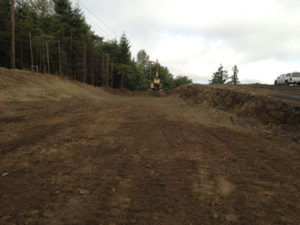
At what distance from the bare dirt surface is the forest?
2169cm

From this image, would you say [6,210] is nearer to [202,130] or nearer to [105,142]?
[105,142]

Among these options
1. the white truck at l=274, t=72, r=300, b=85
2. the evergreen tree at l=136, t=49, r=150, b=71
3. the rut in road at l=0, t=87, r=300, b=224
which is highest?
the evergreen tree at l=136, t=49, r=150, b=71

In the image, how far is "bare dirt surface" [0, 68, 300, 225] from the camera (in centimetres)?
205

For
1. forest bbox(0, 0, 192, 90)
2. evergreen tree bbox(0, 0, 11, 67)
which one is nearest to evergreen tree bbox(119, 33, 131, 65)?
forest bbox(0, 0, 192, 90)

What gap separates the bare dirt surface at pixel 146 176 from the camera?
2.05 meters

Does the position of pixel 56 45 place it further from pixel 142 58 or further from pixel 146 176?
pixel 142 58

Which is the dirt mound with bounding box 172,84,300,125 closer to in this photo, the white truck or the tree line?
the white truck

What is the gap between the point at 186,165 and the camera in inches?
128

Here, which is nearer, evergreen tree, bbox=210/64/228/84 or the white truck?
the white truck

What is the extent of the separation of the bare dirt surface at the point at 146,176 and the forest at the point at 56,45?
21690 mm

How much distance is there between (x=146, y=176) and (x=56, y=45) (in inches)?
1368

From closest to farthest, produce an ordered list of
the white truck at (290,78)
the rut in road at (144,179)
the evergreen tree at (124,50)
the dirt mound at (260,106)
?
the rut in road at (144,179) → the dirt mound at (260,106) → the white truck at (290,78) → the evergreen tree at (124,50)

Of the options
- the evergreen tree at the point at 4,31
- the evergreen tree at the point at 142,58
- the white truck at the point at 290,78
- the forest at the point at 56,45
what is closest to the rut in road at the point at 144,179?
the white truck at the point at 290,78

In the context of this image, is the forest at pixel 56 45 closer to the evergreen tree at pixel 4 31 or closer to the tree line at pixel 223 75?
Answer: the evergreen tree at pixel 4 31
